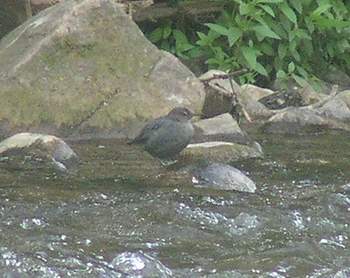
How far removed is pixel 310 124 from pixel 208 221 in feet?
9.42

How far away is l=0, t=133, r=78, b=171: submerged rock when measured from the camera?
20.4 ft

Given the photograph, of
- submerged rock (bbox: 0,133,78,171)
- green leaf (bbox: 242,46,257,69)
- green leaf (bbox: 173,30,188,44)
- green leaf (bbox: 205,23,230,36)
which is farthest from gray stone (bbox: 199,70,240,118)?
submerged rock (bbox: 0,133,78,171)

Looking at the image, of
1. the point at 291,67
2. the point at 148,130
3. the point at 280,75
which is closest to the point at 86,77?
the point at 148,130

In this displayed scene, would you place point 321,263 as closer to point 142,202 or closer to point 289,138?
point 142,202

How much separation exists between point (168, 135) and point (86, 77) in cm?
156

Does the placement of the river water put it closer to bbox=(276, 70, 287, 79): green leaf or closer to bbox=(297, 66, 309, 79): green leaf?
bbox=(276, 70, 287, 79): green leaf

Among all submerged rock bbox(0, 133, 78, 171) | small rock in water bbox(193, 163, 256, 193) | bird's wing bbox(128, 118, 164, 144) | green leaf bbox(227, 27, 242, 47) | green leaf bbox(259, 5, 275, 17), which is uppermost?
submerged rock bbox(0, 133, 78, 171)

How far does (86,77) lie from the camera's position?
771cm

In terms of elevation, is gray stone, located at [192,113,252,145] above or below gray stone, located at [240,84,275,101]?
above

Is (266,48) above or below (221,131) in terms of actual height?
below

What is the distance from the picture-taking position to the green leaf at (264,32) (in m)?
9.09

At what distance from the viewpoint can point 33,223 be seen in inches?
193

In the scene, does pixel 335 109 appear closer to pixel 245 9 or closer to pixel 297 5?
pixel 245 9

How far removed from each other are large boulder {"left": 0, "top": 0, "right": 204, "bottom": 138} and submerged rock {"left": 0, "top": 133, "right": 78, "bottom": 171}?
0.84 meters
